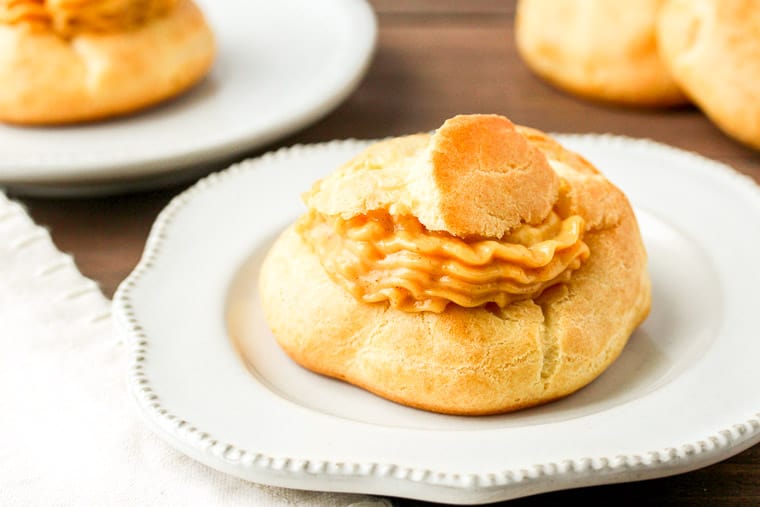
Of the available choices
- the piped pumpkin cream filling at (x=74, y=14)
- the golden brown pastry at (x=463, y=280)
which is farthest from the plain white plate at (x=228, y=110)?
the golden brown pastry at (x=463, y=280)

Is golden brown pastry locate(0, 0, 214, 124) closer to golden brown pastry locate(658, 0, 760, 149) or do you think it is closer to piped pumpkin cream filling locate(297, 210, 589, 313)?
Answer: piped pumpkin cream filling locate(297, 210, 589, 313)

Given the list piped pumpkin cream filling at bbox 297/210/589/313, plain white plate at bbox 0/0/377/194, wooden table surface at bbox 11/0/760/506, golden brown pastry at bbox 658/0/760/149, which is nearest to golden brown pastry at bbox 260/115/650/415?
piped pumpkin cream filling at bbox 297/210/589/313

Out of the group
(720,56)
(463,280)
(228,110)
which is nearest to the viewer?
(463,280)

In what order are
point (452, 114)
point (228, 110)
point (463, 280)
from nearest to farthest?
point (463, 280)
point (228, 110)
point (452, 114)

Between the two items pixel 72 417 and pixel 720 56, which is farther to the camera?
pixel 720 56

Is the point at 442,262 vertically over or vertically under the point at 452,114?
over

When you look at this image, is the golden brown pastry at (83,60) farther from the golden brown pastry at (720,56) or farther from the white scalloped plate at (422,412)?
the golden brown pastry at (720,56)

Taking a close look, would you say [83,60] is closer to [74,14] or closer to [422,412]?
[74,14]

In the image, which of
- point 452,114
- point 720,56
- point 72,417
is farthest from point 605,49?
point 72,417
